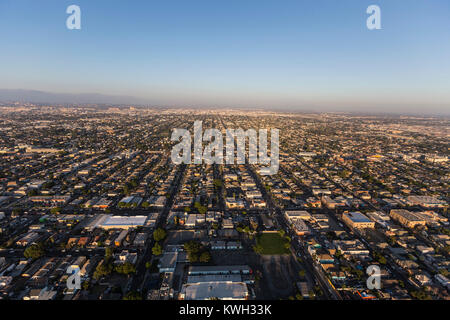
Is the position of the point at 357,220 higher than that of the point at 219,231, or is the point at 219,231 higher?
the point at 357,220

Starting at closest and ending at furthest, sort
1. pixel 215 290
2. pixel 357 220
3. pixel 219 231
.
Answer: pixel 215 290
pixel 219 231
pixel 357 220

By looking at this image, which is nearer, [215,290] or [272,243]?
[215,290]

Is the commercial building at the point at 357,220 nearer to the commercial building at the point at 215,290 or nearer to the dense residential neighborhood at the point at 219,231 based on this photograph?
the dense residential neighborhood at the point at 219,231

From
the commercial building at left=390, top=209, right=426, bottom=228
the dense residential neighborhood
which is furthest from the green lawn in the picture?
the commercial building at left=390, top=209, right=426, bottom=228

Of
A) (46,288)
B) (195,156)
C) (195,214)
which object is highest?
(195,156)

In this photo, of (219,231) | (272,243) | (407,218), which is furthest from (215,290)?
(407,218)

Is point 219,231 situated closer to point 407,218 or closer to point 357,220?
point 357,220
